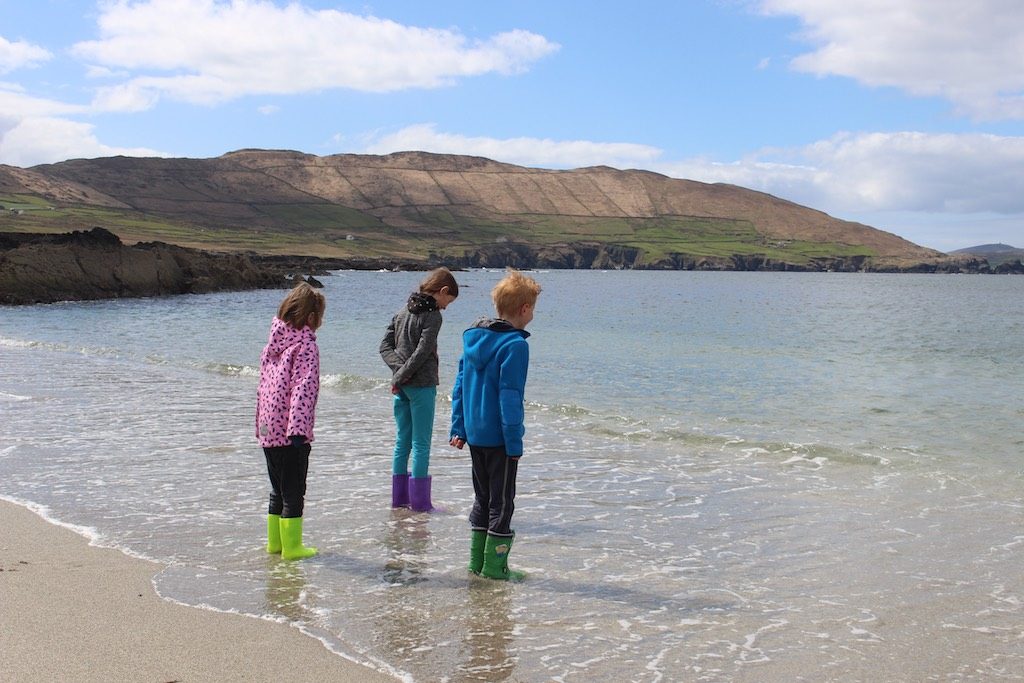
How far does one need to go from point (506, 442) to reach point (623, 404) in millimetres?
11315

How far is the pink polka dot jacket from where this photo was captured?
6867mm

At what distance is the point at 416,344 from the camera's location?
27.3 feet

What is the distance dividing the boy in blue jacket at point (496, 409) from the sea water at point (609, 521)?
1.25 ft

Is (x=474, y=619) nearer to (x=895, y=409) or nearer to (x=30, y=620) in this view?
(x=30, y=620)

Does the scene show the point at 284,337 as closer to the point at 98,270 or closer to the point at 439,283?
the point at 439,283

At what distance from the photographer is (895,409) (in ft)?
58.2

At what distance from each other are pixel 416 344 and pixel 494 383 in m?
2.04

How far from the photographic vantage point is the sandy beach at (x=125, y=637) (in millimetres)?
4844

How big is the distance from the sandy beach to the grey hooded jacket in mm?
2688

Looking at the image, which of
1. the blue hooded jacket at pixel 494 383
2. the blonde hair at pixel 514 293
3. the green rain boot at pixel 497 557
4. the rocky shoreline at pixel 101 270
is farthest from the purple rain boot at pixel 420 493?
the rocky shoreline at pixel 101 270

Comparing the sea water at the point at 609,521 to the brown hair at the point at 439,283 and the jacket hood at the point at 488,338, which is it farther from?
the brown hair at the point at 439,283

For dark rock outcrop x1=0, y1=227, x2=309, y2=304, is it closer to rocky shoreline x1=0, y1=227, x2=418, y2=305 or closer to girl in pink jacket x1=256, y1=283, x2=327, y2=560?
rocky shoreline x1=0, y1=227, x2=418, y2=305

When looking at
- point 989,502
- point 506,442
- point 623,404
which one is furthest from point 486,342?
point 623,404

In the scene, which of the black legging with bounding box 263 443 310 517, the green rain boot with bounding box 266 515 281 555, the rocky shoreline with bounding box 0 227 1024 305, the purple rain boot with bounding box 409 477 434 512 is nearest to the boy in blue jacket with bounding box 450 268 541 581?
the black legging with bounding box 263 443 310 517
